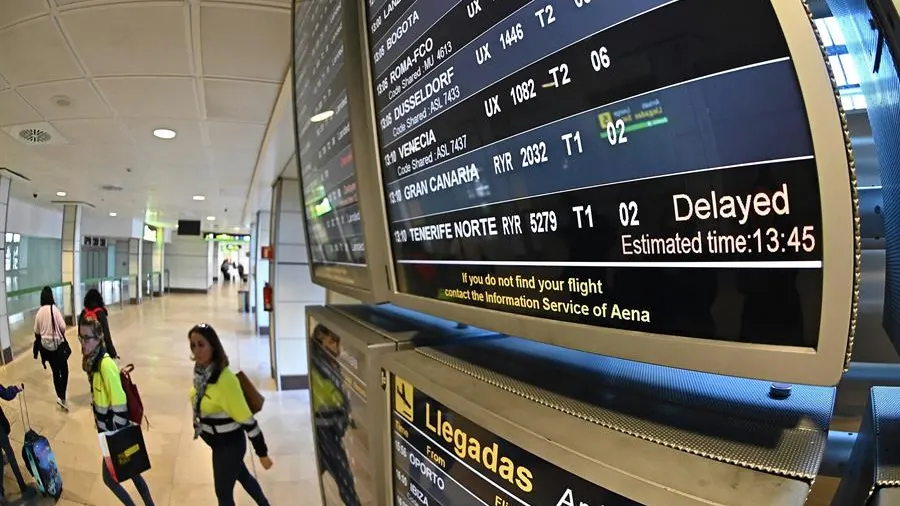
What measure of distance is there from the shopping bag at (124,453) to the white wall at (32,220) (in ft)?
10.3

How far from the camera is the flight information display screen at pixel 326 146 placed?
1.43 meters

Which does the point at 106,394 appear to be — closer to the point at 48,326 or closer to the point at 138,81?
the point at 48,326

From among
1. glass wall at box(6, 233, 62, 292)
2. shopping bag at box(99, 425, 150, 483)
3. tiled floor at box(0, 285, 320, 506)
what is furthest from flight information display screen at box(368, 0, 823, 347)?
glass wall at box(6, 233, 62, 292)

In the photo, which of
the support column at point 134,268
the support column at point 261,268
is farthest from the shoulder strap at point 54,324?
the support column at point 134,268

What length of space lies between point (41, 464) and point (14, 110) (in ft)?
10.5

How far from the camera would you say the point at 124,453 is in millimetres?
3572

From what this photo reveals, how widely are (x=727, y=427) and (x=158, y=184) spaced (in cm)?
1017

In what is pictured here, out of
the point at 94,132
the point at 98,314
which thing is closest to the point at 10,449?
the point at 98,314

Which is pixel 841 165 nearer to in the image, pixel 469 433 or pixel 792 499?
pixel 792 499

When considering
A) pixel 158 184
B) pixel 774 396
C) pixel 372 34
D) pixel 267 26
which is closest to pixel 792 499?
pixel 774 396

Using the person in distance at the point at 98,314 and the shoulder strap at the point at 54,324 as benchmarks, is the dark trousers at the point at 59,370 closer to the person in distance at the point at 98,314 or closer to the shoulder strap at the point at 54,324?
the shoulder strap at the point at 54,324

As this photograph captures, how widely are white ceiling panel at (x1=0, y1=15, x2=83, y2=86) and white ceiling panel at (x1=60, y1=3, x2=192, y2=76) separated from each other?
9 centimetres

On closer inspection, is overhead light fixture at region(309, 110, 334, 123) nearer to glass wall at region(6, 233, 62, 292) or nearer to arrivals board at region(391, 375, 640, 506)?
arrivals board at region(391, 375, 640, 506)

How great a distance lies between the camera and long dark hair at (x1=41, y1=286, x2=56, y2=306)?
16.8 ft
